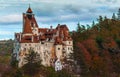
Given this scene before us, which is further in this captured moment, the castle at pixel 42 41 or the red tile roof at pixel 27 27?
the red tile roof at pixel 27 27

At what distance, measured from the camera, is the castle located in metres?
64.2

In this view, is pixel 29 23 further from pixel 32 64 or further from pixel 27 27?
pixel 32 64

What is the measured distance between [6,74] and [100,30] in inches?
836

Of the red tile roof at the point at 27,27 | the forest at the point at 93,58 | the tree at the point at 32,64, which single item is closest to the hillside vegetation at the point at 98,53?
the forest at the point at 93,58

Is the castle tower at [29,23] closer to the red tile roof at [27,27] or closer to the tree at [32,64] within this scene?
the red tile roof at [27,27]

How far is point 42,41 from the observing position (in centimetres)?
6575

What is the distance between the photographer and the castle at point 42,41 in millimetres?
64250

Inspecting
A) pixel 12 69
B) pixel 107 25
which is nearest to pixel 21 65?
pixel 12 69

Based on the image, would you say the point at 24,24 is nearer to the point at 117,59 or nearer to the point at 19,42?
the point at 19,42

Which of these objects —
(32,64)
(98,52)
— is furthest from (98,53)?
(32,64)

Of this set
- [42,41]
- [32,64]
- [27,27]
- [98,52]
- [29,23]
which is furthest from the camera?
[98,52]

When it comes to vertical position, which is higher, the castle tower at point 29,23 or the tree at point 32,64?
the castle tower at point 29,23

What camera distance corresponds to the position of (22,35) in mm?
Answer: 64438

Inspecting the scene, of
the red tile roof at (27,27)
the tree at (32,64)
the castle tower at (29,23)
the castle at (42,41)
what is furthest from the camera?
the castle tower at (29,23)
